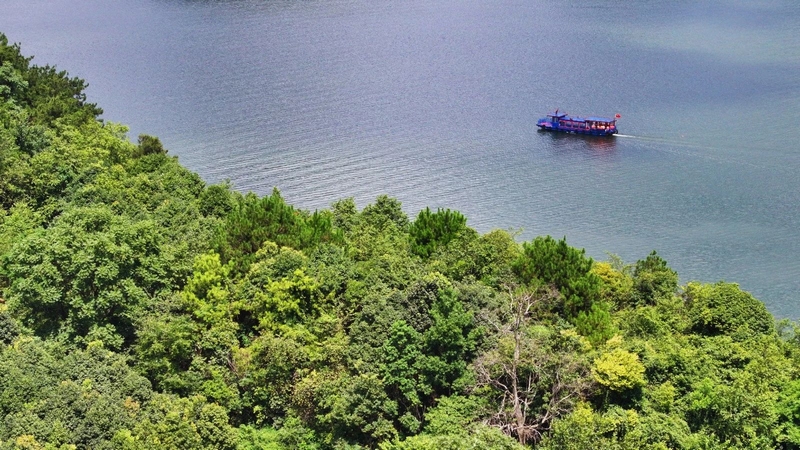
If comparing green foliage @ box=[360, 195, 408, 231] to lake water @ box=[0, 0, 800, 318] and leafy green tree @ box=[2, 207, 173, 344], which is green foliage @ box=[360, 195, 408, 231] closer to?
lake water @ box=[0, 0, 800, 318]

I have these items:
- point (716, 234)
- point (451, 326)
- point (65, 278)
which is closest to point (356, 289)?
point (451, 326)

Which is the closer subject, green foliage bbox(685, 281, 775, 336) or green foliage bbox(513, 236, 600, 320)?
green foliage bbox(685, 281, 775, 336)

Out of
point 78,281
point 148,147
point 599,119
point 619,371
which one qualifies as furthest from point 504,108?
point 619,371

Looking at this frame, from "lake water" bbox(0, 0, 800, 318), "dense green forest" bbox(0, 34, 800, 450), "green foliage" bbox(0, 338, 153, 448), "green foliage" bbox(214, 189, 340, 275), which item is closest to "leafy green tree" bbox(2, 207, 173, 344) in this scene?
"dense green forest" bbox(0, 34, 800, 450)

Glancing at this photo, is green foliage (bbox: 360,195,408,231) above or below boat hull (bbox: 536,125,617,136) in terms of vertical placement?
below

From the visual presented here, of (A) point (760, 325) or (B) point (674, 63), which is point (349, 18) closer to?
(B) point (674, 63)

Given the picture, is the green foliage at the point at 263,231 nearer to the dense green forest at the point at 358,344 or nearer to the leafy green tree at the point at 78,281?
the dense green forest at the point at 358,344

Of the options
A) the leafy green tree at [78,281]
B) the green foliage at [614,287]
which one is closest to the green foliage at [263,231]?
the leafy green tree at [78,281]
